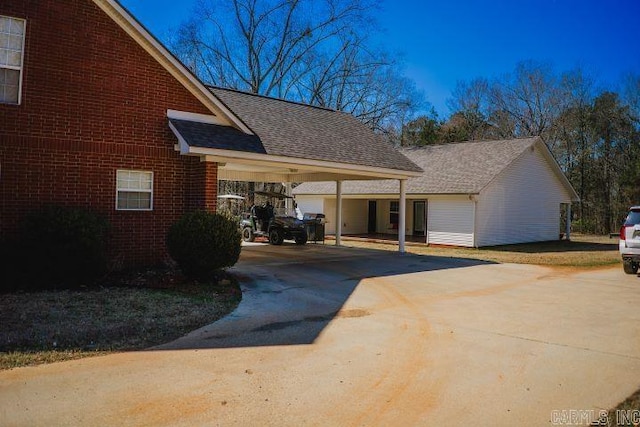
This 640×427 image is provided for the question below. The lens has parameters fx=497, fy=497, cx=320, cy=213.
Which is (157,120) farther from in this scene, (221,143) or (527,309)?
(527,309)

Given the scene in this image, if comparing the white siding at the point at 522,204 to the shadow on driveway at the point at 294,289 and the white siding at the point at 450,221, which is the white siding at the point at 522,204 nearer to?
the white siding at the point at 450,221

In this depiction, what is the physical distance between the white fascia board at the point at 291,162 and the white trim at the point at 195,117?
1313 mm

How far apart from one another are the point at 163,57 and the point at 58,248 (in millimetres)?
5366

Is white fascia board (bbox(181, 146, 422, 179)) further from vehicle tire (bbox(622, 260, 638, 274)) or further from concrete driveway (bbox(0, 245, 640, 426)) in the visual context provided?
vehicle tire (bbox(622, 260, 638, 274))

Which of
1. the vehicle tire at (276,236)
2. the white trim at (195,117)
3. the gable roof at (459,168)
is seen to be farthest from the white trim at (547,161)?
the white trim at (195,117)

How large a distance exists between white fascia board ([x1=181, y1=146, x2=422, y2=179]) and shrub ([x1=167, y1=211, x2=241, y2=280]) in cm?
173

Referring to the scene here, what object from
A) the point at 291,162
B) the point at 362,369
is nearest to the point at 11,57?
the point at 291,162

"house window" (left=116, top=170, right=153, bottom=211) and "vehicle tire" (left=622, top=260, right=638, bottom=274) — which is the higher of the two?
"house window" (left=116, top=170, right=153, bottom=211)

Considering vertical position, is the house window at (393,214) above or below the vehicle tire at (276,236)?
above

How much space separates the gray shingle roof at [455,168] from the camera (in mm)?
24594

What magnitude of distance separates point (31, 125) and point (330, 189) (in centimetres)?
Result: 2138

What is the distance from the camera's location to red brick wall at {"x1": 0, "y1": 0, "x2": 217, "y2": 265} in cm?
1045

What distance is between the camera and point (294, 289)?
1095 cm

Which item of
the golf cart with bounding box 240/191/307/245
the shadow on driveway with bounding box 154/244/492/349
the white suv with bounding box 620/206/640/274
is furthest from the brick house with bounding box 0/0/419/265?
the white suv with bounding box 620/206/640/274
